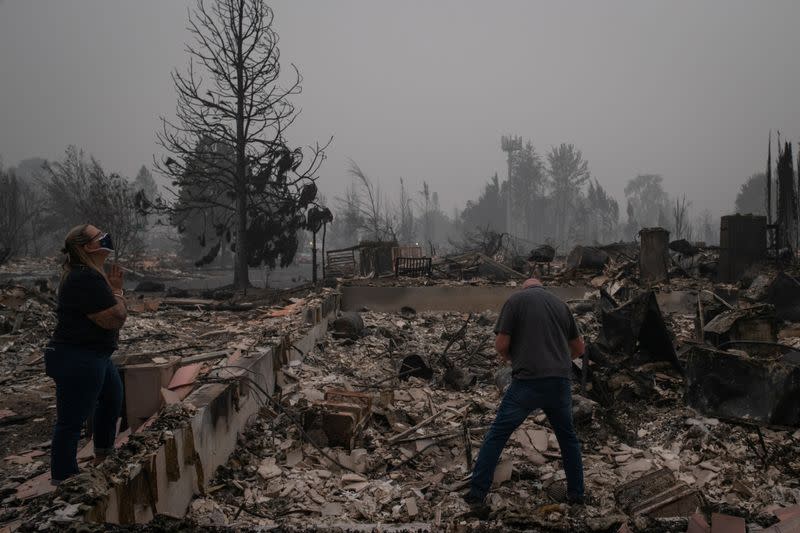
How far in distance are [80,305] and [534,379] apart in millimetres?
2963

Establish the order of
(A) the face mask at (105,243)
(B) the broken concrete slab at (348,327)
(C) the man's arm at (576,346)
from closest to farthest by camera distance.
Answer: (A) the face mask at (105,243) < (C) the man's arm at (576,346) < (B) the broken concrete slab at (348,327)

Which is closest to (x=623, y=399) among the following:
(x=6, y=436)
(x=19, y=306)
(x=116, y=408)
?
(x=116, y=408)

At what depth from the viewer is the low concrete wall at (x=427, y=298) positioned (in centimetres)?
1364

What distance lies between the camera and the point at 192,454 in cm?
368

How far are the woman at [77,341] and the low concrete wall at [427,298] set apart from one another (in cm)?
1033

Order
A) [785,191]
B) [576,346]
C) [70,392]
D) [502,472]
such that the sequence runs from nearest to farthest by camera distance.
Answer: [70,392], [576,346], [502,472], [785,191]

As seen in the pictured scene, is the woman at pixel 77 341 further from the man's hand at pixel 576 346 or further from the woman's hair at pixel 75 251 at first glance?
the man's hand at pixel 576 346

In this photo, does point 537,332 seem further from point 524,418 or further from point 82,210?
point 82,210

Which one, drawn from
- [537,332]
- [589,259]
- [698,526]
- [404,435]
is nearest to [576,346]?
[537,332]

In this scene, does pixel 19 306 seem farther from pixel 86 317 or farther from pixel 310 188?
pixel 310 188

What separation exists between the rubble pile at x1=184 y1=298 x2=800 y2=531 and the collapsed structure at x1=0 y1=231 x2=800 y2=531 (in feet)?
0.06

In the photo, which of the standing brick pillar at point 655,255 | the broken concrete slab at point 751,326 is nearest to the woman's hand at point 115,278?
the broken concrete slab at point 751,326

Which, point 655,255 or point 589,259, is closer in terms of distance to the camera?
point 655,255

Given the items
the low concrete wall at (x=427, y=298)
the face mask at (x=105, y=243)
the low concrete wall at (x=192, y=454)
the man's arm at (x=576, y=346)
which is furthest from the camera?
the low concrete wall at (x=427, y=298)
